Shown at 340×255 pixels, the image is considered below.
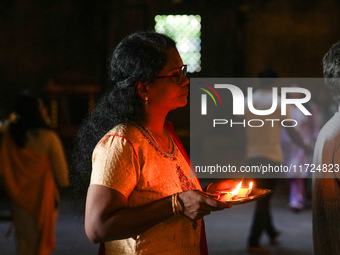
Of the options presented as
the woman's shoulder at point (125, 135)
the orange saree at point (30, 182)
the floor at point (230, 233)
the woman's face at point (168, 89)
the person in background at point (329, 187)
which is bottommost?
the floor at point (230, 233)

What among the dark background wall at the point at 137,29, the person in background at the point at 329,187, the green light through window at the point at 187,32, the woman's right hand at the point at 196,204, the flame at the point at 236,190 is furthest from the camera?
the green light through window at the point at 187,32

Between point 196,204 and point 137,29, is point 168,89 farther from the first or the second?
point 137,29

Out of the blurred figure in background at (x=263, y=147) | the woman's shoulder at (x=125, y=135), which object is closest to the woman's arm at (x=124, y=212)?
the woman's shoulder at (x=125, y=135)

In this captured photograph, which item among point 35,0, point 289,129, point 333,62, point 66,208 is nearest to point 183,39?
point 35,0

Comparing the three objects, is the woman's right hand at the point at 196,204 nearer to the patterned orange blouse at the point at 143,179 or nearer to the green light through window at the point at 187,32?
the patterned orange blouse at the point at 143,179

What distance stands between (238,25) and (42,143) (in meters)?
7.47

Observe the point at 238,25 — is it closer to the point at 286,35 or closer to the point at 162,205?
the point at 286,35

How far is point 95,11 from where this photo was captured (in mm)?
11078

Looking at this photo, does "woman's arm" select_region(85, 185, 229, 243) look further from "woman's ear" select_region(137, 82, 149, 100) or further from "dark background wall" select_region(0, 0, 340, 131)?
"dark background wall" select_region(0, 0, 340, 131)

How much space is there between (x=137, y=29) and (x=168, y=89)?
8.84 meters

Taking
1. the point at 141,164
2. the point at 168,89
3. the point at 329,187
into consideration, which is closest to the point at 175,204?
the point at 141,164

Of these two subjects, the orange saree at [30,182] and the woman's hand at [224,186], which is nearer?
the woman's hand at [224,186]

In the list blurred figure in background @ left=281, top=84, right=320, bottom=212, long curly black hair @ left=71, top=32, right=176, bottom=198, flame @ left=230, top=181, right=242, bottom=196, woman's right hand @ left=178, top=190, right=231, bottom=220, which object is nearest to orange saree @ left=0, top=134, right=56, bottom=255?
long curly black hair @ left=71, top=32, right=176, bottom=198

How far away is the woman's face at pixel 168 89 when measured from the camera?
5.98 feet
